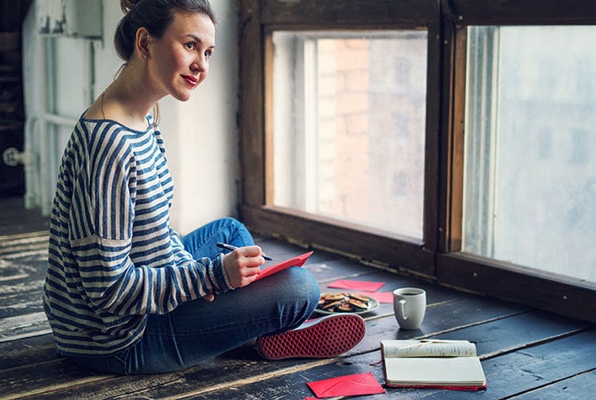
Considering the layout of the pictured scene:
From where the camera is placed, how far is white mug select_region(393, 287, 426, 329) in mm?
2484

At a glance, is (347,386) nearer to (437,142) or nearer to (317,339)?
(317,339)

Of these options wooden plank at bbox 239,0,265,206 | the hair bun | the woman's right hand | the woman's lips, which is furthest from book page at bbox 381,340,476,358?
wooden plank at bbox 239,0,265,206

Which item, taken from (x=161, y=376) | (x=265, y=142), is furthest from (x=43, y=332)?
(x=265, y=142)

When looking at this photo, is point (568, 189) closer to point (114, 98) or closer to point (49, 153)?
point (114, 98)

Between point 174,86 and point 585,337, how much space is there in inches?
50.9

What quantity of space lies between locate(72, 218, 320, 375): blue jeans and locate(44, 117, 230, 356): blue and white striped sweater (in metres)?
0.06

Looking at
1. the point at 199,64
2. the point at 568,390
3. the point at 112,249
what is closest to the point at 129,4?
the point at 199,64

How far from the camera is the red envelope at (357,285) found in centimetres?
295

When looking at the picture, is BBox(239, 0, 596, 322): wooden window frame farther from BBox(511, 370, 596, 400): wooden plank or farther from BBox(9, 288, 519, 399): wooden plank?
BBox(511, 370, 596, 400): wooden plank

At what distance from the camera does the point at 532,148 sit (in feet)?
8.93

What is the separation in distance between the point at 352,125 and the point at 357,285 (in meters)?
0.71

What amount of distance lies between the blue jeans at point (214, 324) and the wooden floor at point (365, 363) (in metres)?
0.04

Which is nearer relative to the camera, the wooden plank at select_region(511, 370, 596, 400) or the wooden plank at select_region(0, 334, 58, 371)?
the wooden plank at select_region(511, 370, 596, 400)

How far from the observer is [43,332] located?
2.54 m
